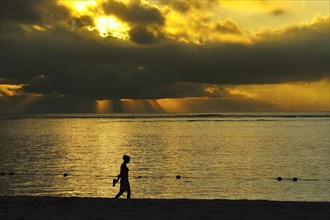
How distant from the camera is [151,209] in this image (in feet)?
56.9

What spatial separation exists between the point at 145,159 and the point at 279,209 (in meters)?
53.3

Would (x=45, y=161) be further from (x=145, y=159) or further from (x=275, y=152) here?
(x=275, y=152)

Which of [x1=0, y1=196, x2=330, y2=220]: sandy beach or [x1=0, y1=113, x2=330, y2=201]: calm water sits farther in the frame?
[x1=0, y1=113, x2=330, y2=201]: calm water

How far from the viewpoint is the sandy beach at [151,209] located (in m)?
16.0

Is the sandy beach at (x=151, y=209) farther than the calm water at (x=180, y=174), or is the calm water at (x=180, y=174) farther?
the calm water at (x=180, y=174)

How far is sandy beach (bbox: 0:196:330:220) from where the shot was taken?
16.0 m

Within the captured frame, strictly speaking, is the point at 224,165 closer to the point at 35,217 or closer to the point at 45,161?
the point at 45,161

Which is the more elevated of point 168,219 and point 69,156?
point 69,156

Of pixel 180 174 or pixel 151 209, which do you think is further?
pixel 180 174

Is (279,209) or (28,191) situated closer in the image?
(279,209)

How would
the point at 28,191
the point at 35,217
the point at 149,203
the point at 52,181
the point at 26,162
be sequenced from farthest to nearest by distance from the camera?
1. the point at 26,162
2. the point at 52,181
3. the point at 28,191
4. the point at 149,203
5. the point at 35,217

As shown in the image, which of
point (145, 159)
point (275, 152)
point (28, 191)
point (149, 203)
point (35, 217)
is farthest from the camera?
point (275, 152)

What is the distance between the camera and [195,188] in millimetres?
42375

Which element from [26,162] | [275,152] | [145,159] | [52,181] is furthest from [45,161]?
[275,152]
